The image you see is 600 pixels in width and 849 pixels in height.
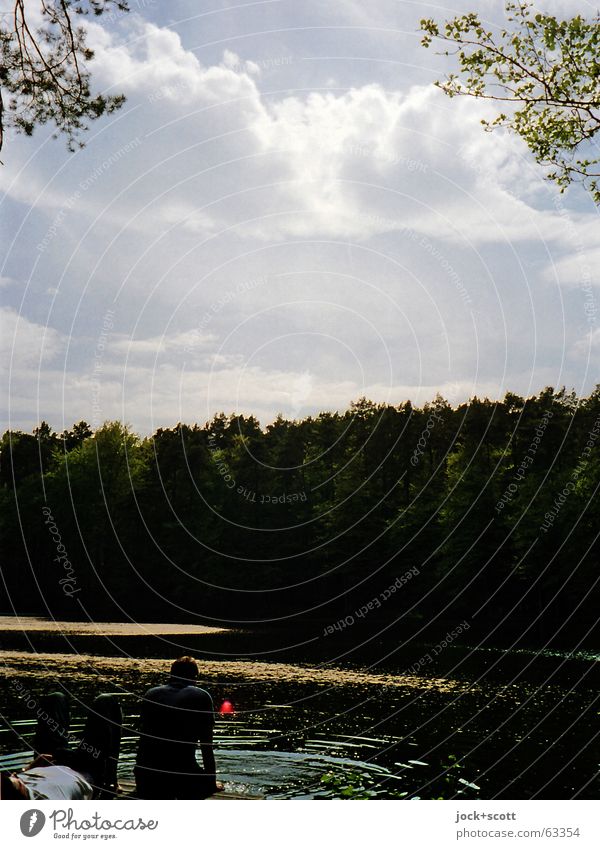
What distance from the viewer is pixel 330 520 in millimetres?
91000

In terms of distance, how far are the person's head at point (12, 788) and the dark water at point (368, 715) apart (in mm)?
5602

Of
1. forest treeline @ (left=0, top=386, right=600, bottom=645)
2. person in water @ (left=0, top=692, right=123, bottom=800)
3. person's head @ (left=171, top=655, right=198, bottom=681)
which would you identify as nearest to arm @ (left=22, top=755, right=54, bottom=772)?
person in water @ (left=0, top=692, right=123, bottom=800)

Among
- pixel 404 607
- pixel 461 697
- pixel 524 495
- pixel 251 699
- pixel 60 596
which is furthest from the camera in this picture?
pixel 60 596

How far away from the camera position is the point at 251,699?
26.9 metres

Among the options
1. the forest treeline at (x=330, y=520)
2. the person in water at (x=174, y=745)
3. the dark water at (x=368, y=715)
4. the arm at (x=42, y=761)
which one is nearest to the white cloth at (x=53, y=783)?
the arm at (x=42, y=761)

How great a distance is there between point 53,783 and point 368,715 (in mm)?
15760

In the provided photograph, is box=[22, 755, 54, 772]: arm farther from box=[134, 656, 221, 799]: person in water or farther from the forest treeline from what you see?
the forest treeline

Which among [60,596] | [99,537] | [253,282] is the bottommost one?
[60,596]

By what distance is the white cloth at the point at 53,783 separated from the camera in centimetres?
957

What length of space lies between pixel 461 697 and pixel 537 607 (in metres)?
49.6

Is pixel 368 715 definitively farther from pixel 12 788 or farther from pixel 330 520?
pixel 330 520
